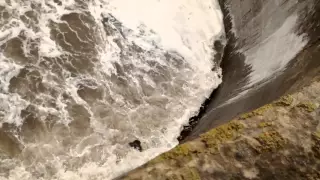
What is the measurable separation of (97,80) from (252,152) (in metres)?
3.15

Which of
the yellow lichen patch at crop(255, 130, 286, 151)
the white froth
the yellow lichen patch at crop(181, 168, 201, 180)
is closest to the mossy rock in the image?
the yellow lichen patch at crop(255, 130, 286, 151)

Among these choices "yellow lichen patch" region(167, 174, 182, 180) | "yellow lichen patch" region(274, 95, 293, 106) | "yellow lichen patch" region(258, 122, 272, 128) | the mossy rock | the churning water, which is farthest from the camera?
the churning water

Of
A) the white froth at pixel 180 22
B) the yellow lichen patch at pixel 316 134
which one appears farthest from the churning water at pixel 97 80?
the yellow lichen patch at pixel 316 134

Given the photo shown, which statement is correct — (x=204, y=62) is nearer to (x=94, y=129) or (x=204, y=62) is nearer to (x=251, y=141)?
(x=94, y=129)

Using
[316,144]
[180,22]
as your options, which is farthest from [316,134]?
[180,22]

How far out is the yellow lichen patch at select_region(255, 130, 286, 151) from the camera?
6.86 feet

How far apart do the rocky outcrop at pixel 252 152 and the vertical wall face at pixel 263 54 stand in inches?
41.8

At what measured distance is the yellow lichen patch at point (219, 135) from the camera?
2.11 metres

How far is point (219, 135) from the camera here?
215 centimetres

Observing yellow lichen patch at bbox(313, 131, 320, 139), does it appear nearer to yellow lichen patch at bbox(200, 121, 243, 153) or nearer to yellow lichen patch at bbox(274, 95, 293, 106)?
yellow lichen patch at bbox(274, 95, 293, 106)

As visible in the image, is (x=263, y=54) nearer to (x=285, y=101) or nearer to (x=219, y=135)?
(x=285, y=101)

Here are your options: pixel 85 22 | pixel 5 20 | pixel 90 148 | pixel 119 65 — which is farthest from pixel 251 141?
pixel 5 20

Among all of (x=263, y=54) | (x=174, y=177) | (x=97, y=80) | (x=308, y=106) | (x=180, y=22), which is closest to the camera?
(x=174, y=177)

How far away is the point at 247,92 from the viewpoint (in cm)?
407
